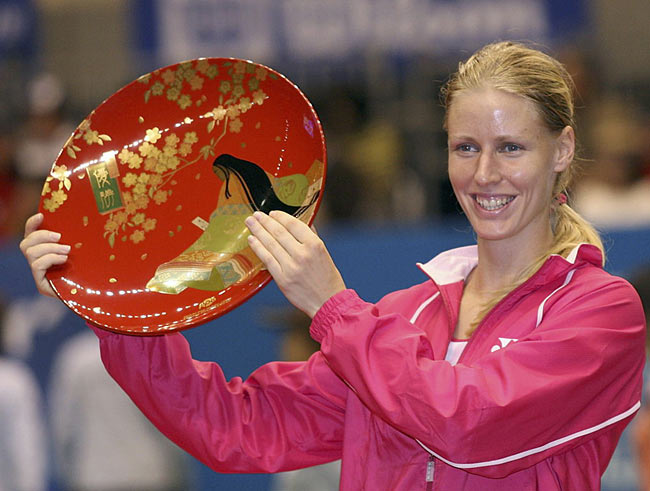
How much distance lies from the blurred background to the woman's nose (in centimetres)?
128

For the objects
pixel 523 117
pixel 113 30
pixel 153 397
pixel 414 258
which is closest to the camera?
pixel 523 117

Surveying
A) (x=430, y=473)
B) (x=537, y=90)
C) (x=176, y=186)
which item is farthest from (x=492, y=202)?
(x=176, y=186)

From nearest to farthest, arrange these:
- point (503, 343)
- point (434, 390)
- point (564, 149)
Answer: point (434, 390) → point (503, 343) → point (564, 149)

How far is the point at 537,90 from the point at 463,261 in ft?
1.18

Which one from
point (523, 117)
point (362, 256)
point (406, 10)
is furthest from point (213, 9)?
point (523, 117)

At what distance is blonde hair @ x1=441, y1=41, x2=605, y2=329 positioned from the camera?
1667 mm

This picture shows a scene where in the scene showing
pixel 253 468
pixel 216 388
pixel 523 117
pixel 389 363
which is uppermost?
pixel 523 117

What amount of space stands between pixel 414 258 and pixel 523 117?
2.16 meters

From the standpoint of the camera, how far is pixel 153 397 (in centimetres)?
180

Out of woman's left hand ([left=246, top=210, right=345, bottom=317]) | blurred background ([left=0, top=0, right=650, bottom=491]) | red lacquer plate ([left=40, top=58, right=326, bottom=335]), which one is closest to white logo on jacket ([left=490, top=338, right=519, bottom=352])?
woman's left hand ([left=246, top=210, right=345, bottom=317])

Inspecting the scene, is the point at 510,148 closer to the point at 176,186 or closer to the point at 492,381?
the point at 492,381

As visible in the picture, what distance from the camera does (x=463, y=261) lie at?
6.18ft

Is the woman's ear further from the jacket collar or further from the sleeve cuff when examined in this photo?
the sleeve cuff

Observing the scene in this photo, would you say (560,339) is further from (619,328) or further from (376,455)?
(376,455)
